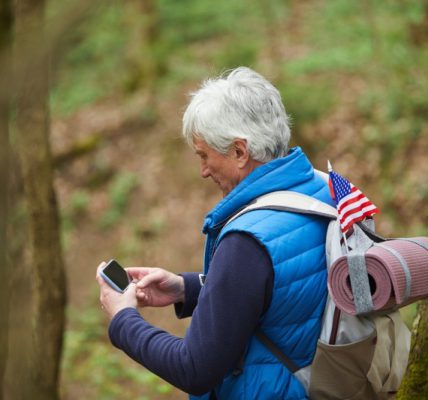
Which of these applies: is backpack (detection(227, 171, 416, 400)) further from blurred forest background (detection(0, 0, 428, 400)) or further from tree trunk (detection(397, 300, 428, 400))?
blurred forest background (detection(0, 0, 428, 400))

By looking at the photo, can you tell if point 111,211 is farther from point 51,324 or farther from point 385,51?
point 51,324

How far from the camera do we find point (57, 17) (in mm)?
1787

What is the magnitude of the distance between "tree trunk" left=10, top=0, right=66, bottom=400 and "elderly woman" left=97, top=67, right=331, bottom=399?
2.29 meters

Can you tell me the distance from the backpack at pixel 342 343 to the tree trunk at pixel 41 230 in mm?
2621

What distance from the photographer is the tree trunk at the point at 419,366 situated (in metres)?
2.86

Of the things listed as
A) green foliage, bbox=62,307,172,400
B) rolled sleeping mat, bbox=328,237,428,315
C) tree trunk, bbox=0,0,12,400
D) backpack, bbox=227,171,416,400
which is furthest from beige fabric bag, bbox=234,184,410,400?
green foliage, bbox=62,307,172,400

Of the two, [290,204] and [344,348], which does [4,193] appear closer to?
[290,204]

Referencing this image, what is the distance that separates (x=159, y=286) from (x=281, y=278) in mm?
780

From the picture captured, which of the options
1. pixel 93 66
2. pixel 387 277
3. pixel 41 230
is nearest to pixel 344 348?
pixel 387 277

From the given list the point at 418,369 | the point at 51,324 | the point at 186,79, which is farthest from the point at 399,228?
the point at 186,79

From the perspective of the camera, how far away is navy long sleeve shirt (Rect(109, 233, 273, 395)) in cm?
229

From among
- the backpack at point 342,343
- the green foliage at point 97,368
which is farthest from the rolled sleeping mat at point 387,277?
the green foliage at point 97,368

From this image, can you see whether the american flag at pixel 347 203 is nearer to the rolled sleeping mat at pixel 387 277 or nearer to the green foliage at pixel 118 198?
the rolled sleeping mat at pixel 387 277

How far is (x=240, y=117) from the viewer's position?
254 centimetres
